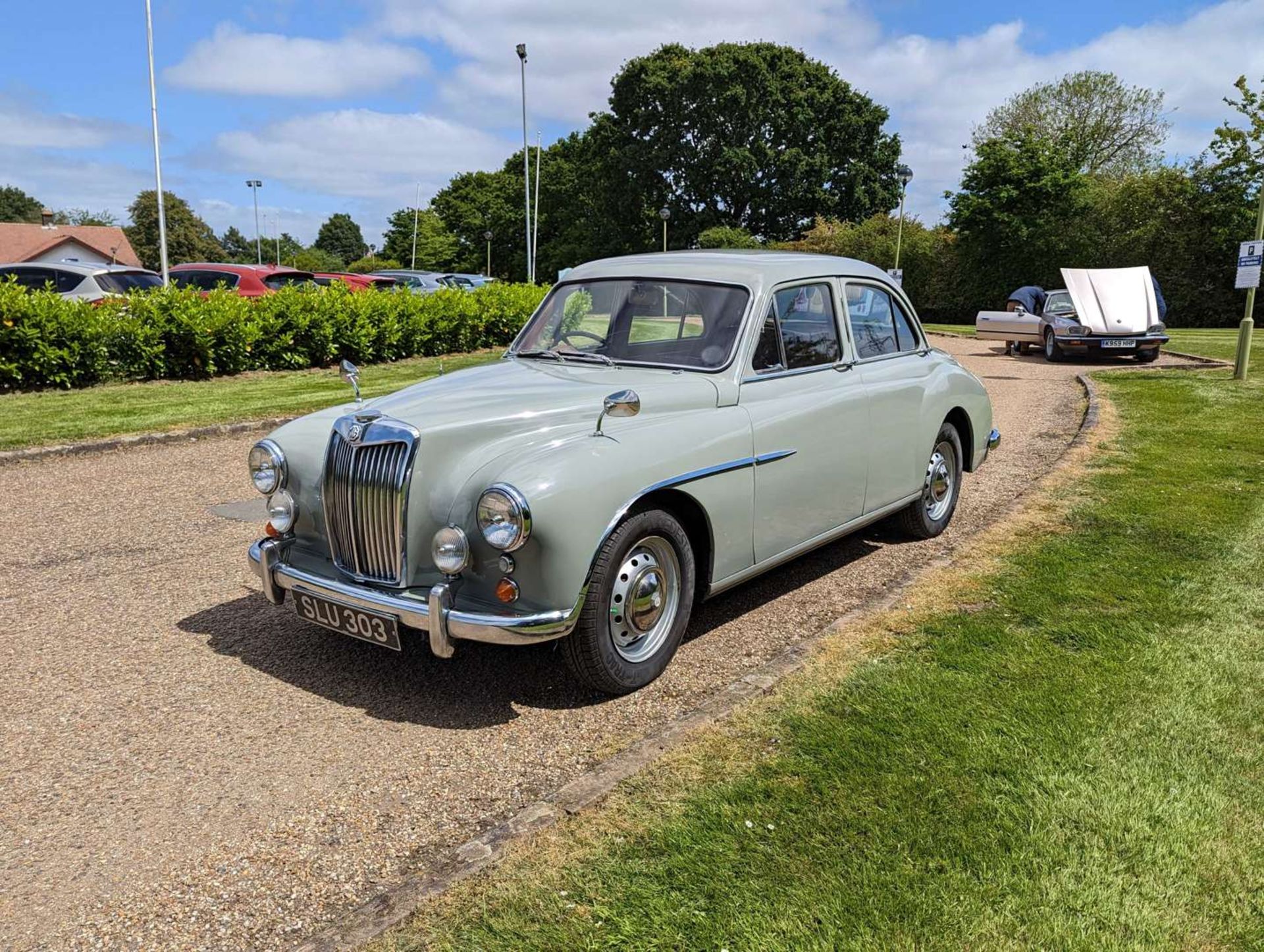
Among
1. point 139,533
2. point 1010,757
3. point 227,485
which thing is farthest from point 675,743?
point 227,485

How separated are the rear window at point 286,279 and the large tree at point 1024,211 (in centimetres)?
2588

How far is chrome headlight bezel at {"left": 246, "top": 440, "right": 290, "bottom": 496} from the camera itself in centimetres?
432

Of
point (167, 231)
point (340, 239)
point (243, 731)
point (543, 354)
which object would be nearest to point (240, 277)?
point (543, 354)

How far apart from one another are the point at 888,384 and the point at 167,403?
9.34 m

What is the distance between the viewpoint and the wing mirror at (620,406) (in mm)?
3873

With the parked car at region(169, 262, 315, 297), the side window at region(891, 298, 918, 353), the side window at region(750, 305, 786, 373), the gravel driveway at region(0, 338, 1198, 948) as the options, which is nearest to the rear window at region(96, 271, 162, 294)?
the parked car at region(169, 262, 315, 297)

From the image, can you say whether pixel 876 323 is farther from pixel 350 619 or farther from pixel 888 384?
pixel 350 619

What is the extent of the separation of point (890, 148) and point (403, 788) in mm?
55838

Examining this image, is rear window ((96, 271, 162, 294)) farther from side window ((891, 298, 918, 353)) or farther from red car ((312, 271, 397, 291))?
side window ((891, 298, 918, 353))

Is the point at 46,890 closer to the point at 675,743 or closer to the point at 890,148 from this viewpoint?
the point at 675,743

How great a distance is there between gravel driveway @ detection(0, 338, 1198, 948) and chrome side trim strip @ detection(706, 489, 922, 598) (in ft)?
1.20

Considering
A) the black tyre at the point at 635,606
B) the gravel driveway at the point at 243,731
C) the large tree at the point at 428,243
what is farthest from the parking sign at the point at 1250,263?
the large tree at the point at 428,243

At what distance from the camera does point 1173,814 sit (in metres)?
3.06

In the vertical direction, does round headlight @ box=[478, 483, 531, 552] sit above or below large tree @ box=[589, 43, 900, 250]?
below
